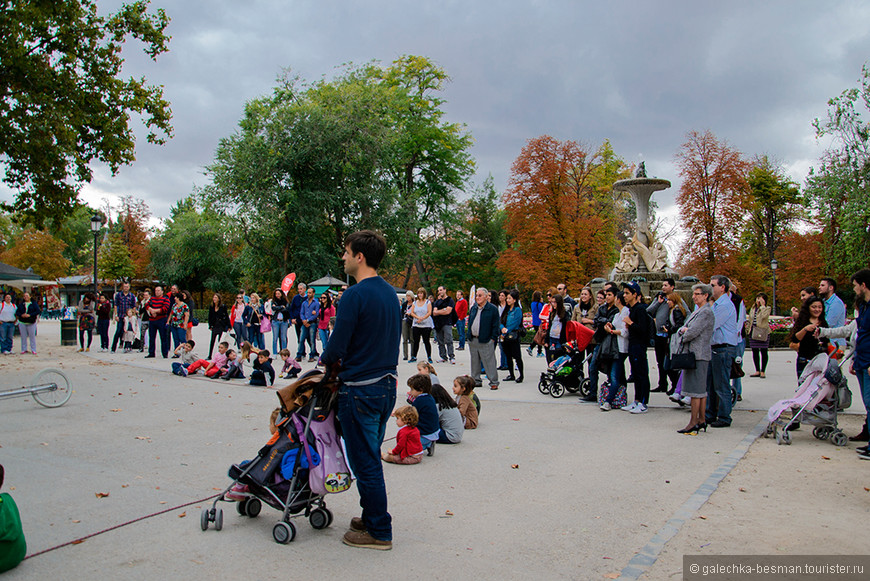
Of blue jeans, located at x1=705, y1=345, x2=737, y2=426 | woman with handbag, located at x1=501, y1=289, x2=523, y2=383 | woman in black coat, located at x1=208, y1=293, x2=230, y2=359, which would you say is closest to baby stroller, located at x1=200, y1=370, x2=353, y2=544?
blue jeans, located at x1=705, y1=345, x2=737, y2=426

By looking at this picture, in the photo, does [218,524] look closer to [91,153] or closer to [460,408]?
[460,408]

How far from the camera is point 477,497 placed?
5.26 m

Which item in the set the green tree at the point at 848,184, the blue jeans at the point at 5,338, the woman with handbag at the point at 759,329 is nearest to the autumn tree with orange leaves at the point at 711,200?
the green tree at the point at 848,184

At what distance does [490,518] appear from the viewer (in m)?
4.71

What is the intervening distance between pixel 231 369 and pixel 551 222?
29195mm

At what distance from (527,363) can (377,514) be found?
1292 cm

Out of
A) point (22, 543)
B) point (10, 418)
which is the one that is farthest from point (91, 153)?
point (22, 543)

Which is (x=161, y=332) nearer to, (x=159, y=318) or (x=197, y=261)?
(x=159, y=318)

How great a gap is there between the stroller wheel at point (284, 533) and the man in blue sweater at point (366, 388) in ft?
1.24

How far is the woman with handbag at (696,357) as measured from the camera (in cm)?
769

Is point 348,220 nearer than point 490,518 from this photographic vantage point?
No

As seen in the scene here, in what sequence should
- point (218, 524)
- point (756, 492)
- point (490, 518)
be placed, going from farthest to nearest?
point (756, 492) → point (490, 518) → point (218, 524)

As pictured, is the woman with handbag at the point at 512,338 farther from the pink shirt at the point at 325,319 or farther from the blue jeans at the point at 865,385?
the blue jeans at the point at 865,385

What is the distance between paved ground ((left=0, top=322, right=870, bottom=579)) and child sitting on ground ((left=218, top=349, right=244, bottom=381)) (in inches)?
141
